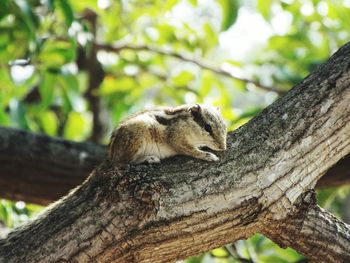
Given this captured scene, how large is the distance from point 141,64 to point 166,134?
2.51m

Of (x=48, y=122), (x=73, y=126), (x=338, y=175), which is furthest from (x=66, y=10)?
(x=338, y=175)

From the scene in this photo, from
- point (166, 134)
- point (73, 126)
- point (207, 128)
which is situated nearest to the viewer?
point (166, 134)

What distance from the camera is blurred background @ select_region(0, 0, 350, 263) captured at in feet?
15.3

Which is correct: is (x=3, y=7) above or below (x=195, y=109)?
above

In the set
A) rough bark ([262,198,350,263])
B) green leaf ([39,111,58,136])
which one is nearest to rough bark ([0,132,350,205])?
green leaf ([39,111,58,136])

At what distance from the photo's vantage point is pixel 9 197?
4.55 metres

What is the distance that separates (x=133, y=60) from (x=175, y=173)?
3.38 meters

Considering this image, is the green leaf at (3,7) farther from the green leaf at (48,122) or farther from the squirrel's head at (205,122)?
the green leaf at (48,122)

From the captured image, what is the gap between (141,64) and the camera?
6008 mm

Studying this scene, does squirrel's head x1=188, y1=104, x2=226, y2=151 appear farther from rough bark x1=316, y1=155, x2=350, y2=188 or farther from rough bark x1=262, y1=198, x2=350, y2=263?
rough bark x1=316, y1=155, x2=350, y2=188

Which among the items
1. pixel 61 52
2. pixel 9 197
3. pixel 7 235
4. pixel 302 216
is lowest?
pixel 302 216

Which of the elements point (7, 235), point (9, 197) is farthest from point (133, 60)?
point (7, 235)

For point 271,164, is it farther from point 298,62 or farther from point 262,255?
point 298,62

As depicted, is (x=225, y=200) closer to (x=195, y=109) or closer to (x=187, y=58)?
(x=195, y=109)
